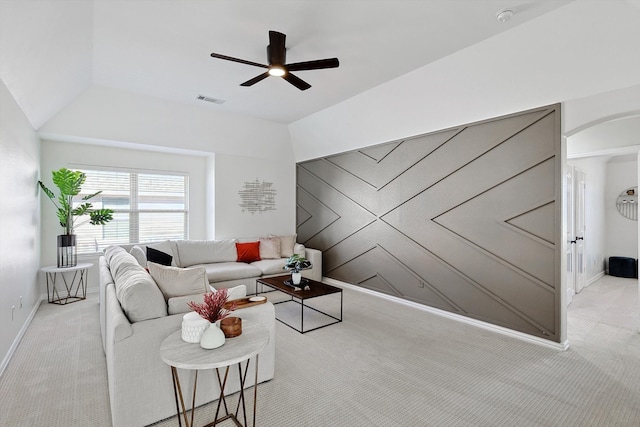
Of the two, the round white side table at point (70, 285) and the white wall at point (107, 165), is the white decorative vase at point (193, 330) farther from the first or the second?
the white wall at point (107, 165)

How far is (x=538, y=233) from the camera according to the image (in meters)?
Result: 3.46

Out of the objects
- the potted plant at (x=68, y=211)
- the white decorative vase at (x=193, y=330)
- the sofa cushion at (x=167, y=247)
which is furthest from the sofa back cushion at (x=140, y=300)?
the potted plant at (x=68, y=211)

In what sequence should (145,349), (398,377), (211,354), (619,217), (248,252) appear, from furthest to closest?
1. (619,217)
2. (248,252)
3. (398,377)
4. (145,349)
5. (211,354)

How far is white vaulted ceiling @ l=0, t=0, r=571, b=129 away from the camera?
2.63 meters

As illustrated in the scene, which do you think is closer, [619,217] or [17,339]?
[17,339]

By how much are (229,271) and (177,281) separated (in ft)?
8.31

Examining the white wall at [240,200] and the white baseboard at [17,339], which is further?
the white wall at [240,200]

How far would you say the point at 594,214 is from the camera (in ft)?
20.8

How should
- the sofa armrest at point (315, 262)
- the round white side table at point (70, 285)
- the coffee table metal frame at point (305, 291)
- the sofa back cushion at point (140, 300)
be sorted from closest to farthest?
the sofa back cushion at point (140, 300) → the coffee table metal frame at point (305, 291) → the round white side table at point (70, 285) → the sofa armrest at point (315, 262)

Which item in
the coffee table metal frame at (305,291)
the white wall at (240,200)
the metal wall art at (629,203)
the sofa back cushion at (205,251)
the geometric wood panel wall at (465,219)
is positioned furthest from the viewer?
the metal wall art at (629,203)

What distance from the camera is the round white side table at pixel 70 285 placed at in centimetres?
476

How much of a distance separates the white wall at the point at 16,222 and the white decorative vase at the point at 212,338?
2.31 meters

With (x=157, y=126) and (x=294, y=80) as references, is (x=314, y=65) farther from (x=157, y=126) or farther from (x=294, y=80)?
(x=157, y=126)

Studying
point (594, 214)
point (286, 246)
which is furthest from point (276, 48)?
point (594, 214)
